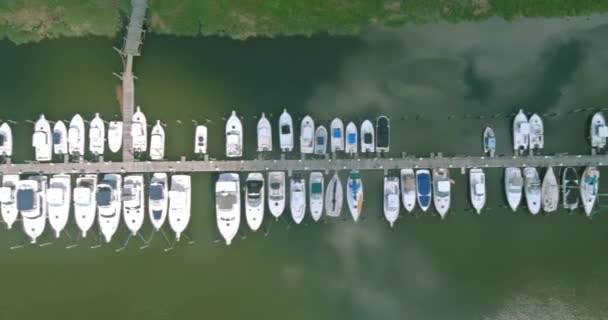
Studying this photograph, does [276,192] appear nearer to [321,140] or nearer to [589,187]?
[321,140]

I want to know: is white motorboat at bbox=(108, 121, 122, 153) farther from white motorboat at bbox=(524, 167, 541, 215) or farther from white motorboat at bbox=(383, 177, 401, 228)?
white motorboat at bbox=(524, 167, 541, 215)

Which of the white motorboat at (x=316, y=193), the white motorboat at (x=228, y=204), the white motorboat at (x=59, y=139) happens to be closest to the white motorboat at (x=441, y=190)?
the white motorboat at (x=316, y=193)

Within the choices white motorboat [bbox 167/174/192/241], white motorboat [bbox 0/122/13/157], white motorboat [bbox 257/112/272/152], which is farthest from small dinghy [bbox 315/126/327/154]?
white motorboat [bbox 0/122/13/157]

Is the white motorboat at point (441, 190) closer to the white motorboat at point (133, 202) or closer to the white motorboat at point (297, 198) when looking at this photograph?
the white motorboat at point (297, 198)

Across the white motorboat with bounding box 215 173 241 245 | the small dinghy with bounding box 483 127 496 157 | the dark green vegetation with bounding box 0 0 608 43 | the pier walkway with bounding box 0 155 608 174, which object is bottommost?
the white motorboat with bounding box 215 173 241 245

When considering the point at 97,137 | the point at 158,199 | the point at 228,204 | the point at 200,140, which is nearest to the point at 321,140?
the point at 228,204

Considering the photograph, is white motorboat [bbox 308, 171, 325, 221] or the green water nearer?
white motorboat [bbox 308, 171, 325, 221]
